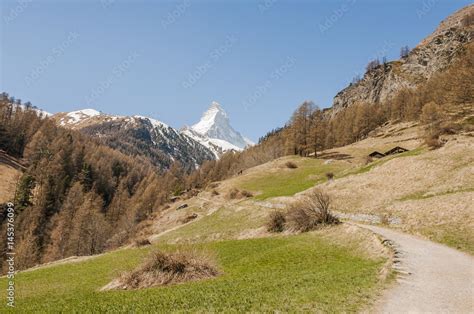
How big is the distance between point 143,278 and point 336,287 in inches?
487

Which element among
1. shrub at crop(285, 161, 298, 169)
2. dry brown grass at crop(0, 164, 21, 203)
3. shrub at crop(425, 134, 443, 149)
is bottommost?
shrub at crop(425, 134, 443, 149)

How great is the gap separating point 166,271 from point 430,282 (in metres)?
14.9

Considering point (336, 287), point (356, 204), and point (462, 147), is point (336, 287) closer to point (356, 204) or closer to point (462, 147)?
point (356, 204)

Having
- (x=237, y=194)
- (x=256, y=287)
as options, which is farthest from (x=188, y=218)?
(x=256, y=287)

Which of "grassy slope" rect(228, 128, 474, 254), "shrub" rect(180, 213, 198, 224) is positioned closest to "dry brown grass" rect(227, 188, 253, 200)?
"shrub" rect(180, 213, 198, 224)

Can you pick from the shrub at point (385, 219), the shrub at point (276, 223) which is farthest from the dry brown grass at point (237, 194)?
the shrub at point (385, 219)

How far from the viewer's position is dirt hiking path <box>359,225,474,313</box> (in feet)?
39.8

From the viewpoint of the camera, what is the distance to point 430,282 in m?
15.3

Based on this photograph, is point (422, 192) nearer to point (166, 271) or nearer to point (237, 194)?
point (166, 271)

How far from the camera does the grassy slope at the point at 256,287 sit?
12961 millimetres

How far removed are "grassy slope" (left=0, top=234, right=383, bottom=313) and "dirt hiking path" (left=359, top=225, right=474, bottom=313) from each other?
111 cm

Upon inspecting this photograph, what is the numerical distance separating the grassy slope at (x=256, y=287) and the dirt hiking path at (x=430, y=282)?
1.11 meters

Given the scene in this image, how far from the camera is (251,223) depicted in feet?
158

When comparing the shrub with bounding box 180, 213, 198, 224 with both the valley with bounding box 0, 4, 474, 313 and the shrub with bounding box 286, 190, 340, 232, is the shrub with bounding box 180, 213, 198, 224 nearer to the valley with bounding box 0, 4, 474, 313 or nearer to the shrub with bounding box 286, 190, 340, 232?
the valley with bounding box 0, 4, 474, 313
